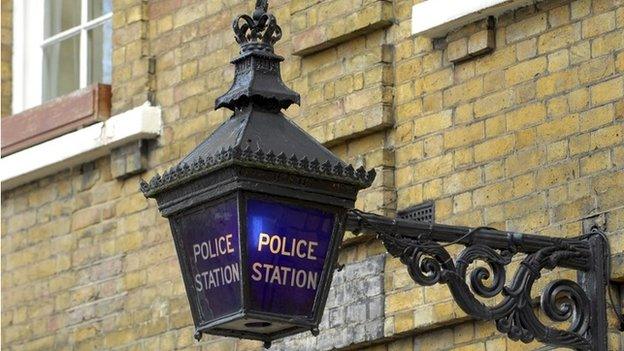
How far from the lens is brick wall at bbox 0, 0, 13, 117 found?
518 inches

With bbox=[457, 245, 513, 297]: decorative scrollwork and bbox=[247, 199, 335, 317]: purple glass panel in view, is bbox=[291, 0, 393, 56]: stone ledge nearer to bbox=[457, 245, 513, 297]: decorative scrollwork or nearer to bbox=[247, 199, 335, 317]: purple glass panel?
bbox=[457, 245, 513, 297]: decorative scrollwork

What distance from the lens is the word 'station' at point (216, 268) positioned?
24.3 feet

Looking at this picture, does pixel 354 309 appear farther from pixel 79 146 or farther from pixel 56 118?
pixel 56 118

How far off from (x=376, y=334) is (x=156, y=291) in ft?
6.22

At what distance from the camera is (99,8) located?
42.5 ft

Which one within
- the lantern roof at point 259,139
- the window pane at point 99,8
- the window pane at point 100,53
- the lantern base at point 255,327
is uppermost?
the window pane at point 99,8

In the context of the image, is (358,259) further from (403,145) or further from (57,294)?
(57,294)

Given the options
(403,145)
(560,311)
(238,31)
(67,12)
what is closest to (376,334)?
(403,145)

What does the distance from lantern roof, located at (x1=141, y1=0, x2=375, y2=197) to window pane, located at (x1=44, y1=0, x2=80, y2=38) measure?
17.8 feet

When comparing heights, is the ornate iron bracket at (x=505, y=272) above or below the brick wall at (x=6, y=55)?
below

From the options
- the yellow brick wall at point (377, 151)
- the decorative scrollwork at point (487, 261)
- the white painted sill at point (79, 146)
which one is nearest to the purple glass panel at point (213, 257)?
the decorative scrollwork at point (487, 261)

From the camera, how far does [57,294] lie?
12.5 metres

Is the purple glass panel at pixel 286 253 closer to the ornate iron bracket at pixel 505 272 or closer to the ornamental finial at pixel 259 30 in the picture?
the ornate iron bracket at pixel 505 272

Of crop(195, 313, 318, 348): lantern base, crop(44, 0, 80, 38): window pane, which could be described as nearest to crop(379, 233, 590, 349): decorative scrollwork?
crop(195, 313, 318, 348): lantern base
